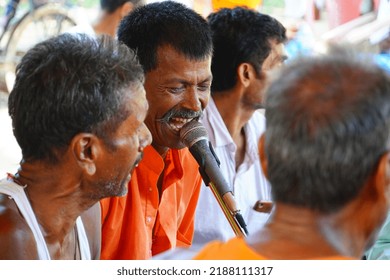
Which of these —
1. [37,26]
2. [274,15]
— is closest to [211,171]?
[274,15]

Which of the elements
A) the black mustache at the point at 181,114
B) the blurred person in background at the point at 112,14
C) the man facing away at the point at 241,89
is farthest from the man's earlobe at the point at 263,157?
the blurred person in background at the point at 112,14

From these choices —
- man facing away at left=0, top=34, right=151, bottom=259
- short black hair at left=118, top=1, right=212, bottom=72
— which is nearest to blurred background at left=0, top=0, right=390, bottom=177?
short black hair at left=118, top=1, right=212, bottom=72

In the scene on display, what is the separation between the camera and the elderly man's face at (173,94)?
2.46 meters

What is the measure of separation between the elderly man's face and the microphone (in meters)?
0.05

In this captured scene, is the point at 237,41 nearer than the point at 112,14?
Yes

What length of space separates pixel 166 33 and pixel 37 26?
4.42 metres

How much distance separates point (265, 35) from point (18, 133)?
164 centimetres

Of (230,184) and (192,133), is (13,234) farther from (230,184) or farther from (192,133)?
(230,184)

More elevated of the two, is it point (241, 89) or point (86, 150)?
point (86, 150)

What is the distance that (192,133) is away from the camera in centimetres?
235

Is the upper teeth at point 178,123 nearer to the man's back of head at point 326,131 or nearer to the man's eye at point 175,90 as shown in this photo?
the man's eye at point 175,90

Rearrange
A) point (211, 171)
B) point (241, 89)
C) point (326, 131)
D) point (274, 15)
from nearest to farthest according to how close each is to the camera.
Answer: point (326, 131)
point (211, 171)
point (241, 89)
point (274, 15)
